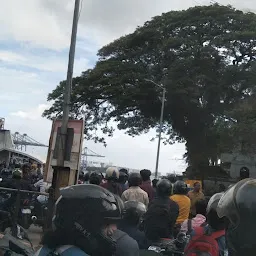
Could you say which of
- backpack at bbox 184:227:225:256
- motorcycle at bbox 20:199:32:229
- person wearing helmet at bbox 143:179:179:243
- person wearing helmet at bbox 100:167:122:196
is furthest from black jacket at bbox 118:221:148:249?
motorcycle at bbox 20:199:32:229

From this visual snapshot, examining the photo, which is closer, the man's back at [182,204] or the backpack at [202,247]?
the backpack at [202,247]

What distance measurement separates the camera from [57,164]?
8227 mm

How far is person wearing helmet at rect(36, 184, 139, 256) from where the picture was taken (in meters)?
2.36

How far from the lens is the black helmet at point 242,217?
6.18 ft

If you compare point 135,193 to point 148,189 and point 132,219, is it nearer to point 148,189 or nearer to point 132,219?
point 148,189

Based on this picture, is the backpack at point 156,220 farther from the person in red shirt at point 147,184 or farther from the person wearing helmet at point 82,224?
the person wearing helmet at point 82,224

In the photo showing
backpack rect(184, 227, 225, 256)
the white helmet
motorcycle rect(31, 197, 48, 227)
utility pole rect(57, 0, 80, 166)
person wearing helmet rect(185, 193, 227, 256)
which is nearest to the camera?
backpack rect(184, 227, 225, 256)

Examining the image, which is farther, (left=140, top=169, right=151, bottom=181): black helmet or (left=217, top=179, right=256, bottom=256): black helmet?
(left=140, top=169, right=151, bottom=181): black helmet

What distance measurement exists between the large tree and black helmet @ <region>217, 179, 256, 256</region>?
28.4 m

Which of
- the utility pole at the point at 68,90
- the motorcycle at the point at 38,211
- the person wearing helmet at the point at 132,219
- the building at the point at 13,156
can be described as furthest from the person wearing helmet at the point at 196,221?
the building at the point at 13,156

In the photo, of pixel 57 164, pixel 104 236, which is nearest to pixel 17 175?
pixel 57 164

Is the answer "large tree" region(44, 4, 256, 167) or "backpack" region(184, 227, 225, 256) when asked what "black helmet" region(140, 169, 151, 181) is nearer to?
"backpack" region(184, 227, 225, 256)

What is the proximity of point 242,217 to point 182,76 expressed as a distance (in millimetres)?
30779

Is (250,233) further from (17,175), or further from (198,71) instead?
(198,71)
